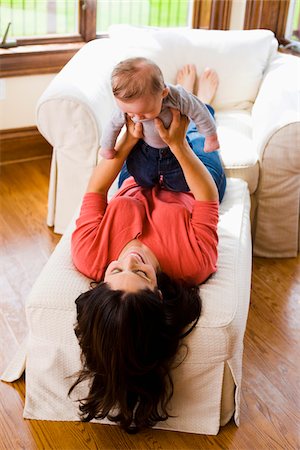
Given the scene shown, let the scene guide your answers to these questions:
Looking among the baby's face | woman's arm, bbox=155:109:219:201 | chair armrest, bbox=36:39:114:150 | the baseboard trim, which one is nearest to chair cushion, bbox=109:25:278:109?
chair armrest, bbox=36:39:114:150

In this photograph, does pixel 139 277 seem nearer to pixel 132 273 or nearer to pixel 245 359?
pixel 132 273

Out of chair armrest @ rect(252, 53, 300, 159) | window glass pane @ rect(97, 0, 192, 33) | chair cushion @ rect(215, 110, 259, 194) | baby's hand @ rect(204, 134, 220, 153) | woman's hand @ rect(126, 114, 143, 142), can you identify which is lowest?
chair cushion @ rect(215, 110, 259, 194)

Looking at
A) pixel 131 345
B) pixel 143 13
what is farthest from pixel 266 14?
pixel 131 345

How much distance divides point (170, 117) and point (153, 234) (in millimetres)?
355

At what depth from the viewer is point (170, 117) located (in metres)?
2.04

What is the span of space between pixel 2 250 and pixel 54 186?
0.35 m

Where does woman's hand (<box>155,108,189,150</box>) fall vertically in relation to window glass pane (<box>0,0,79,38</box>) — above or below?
above

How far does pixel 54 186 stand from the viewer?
295 cm

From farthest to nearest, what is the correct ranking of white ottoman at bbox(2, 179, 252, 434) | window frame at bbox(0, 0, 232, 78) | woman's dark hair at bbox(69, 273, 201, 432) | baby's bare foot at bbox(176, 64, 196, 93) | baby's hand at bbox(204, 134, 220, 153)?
1. window frame at bbox(0, 0, 232, 78)
2. baby's bare foot at bbox(176, 64, 196, 93)
3. baby's hand at bbox(204, 134, 220, 153)
4. white ottoman at bbox(2, 179, 252, 434)
5. woman's dark hair at bbox(69, 273, 201, 432)

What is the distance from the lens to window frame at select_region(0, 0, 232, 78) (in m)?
3.47

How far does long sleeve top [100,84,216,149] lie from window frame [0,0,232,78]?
61.0 inches

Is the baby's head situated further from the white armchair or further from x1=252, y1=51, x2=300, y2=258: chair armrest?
x1=252, y1=51, x2=300, y2=258: chair armrest

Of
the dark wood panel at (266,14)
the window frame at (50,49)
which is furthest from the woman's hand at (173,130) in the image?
the dark wood panel at (266,14)

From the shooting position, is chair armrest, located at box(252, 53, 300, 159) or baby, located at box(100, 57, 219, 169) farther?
chair armrest, located at box(252, 53, 300, 159)
